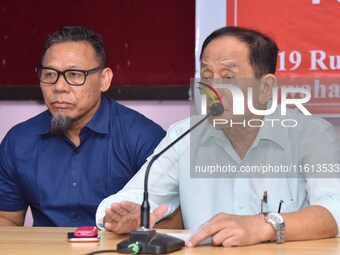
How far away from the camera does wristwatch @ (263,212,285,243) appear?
2229mm

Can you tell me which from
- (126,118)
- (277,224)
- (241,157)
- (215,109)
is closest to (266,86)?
(241,157)

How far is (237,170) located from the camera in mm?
2836

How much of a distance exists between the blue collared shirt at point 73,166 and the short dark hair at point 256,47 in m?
0.57

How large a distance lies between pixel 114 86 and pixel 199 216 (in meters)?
1.13

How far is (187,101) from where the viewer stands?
12.1 ft

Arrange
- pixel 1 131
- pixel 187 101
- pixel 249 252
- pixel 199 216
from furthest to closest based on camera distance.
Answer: pixel 1 131 < pixel 187 101 < pixel 199 216 < pixel 249 252

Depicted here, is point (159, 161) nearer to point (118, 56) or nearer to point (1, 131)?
point (118, 56)

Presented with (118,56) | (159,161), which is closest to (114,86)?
(118,56)

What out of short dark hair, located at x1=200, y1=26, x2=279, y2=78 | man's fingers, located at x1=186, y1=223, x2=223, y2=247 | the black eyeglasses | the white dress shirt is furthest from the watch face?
the black eyeglasses

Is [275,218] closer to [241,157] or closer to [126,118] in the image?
[241,157]

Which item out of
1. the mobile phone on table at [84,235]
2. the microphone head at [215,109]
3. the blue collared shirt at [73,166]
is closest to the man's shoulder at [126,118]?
the blue collared shirt at [73,166]

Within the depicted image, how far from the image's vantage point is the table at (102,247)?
6.94ft
